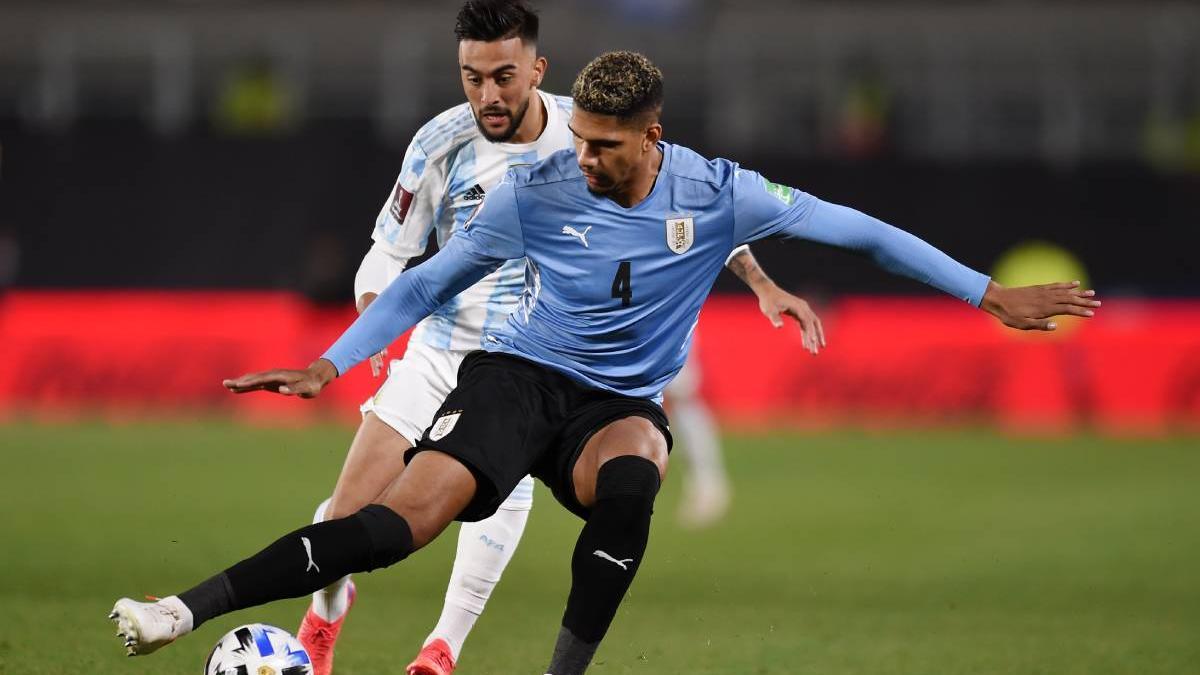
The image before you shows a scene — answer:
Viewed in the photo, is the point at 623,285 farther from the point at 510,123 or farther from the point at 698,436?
the point at 698,436

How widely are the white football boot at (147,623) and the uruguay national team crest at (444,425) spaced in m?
1.06

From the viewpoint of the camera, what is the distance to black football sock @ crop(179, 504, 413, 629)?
A: 16.7ft

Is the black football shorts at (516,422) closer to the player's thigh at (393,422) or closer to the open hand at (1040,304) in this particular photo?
the player's thigh at (393,422)

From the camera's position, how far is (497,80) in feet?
20.7

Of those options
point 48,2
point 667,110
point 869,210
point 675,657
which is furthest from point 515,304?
point 48,2

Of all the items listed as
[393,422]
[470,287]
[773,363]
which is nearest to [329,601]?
[393,422]

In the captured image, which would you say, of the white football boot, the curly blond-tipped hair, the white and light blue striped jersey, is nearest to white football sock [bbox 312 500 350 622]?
the white and light blue striped jersey

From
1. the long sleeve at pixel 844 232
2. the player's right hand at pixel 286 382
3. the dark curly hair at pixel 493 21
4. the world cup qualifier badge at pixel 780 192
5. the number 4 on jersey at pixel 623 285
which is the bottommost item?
the player's right hand at pixel 286 382

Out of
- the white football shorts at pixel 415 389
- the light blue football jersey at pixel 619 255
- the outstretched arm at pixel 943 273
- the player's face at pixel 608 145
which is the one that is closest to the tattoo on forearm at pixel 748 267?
the light blue football jersey at pixel 619 255

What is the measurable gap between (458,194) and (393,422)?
3.05 feet

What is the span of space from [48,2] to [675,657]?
18910 mm

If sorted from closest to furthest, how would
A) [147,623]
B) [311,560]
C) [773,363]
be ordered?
1. [147,623]
2. [311,560]
3. [773,363]

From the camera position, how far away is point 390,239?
655 centimetres

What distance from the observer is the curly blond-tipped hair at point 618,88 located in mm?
5469
